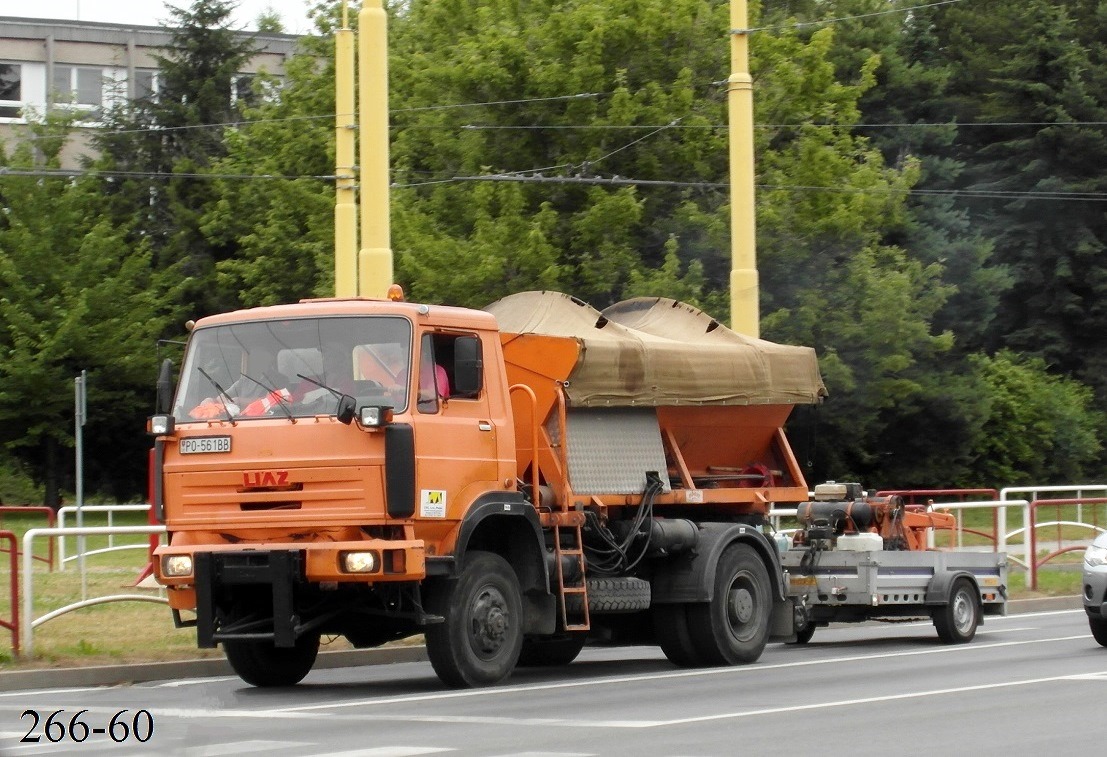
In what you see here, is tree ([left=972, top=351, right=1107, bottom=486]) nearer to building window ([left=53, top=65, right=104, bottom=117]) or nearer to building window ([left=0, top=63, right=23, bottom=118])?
building window ([left=53, top=65, right=104, bottom=117])

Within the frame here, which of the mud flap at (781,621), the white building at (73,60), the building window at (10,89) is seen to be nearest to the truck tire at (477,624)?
the mud flap at (781,621)

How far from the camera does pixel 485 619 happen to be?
1353cm

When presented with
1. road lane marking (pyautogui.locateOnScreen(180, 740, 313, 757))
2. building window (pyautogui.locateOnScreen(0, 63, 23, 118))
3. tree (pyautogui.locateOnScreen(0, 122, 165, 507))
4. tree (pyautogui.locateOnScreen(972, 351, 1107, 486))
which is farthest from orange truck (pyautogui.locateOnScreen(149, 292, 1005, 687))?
building window (pyautogui.locateOnScreen(0, 63, 23, 118))

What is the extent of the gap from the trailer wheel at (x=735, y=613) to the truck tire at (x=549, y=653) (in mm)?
1191

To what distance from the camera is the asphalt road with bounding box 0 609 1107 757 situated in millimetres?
9828

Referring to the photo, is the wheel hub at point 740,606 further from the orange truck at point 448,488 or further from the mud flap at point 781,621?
the mud flap at point 781,621

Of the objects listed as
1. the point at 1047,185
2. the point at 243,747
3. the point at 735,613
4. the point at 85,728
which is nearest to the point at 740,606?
the point at 735,613

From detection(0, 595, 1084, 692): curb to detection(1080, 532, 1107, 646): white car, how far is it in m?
6.34

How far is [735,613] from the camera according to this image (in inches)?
623

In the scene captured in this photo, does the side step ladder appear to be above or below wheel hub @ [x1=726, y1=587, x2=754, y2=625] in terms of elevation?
above

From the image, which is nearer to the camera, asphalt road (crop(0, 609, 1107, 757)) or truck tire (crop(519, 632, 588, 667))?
asphalt road (crop(0, 609, 1107, 757))

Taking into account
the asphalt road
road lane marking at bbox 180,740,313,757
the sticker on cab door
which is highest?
the sticker on cab door

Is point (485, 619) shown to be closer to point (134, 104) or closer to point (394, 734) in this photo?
point (394, 734)

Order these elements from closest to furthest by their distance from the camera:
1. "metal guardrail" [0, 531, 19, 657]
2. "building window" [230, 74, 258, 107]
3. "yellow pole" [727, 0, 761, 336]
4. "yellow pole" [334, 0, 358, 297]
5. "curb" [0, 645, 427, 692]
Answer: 1. "curb" [0, 645, 427, 692]
2. "metal guardrail" [0, 531, 19, 657]
3. "yellow pole" [334, 0, 358, 297]
4. "yellow pole" [727, 0, 761, 336]
5. "building window" [230, 74, 258, 107]
